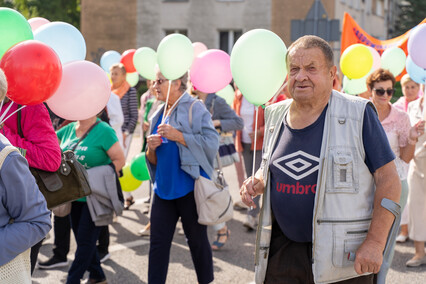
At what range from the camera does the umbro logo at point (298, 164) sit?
110 inches

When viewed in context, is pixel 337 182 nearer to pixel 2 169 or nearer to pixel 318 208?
pixel 318 208

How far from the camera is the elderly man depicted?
2.73m

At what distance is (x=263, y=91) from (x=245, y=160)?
416 centimetres

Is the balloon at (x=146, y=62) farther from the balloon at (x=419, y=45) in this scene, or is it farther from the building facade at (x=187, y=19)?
the building facade at (x=187, y=19)

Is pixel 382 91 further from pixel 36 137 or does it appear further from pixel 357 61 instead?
pixel 36 137

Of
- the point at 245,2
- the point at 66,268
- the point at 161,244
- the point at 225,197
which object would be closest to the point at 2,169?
the point at 161,244

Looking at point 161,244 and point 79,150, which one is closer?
point 161,244

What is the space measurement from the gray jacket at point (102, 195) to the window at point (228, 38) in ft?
81.6

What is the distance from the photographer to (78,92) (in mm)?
3639

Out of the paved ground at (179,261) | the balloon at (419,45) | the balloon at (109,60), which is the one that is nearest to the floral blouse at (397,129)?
the balloon at (419,45)

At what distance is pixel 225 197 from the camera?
4629 mm

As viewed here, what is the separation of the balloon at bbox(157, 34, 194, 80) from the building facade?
23.6 metres

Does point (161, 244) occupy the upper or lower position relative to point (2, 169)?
lower

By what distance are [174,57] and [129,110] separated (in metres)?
3.88
